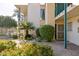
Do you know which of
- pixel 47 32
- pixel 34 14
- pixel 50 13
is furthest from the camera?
pixel 34 14

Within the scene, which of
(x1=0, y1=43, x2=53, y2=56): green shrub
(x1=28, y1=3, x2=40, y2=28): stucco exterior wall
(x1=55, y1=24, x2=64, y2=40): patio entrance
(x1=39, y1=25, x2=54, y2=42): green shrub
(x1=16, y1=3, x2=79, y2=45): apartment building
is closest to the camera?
(x1=0, y1=43, x2=53, y2=56): green shrub

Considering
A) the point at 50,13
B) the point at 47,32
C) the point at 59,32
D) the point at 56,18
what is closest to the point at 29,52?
the point at 47,32

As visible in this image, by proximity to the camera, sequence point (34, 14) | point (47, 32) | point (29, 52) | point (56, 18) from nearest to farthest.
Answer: point (29, 52) < point (47, 32) < point (56, 18) < point (34, 14)

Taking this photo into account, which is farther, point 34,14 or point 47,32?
point 34,14

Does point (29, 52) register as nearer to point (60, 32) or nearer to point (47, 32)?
point (47, 32)

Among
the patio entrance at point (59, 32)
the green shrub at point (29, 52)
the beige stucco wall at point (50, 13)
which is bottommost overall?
the green shrub at point (29, 52)

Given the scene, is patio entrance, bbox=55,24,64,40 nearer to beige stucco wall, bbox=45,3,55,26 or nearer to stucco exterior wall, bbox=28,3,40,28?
beige stucco wall, bbox=45,3,55,26

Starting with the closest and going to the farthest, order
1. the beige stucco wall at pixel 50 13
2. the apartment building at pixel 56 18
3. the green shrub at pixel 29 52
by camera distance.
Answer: the green shrub at pixel 29 52 < the apartment building at pixel 56 18 < the beige stucco wall at pixel 50 13

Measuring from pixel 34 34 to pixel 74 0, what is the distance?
2181 cm

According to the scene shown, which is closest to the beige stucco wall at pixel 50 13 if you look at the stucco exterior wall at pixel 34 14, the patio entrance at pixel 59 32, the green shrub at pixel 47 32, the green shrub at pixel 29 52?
the patio entrance at pixel 59 32

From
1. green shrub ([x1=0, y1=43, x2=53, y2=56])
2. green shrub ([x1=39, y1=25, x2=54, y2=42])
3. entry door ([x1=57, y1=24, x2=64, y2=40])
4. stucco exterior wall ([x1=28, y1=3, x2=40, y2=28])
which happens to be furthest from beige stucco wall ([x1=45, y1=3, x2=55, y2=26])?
green shrub ([x1=0, y1=43, x2=53, y2=56])

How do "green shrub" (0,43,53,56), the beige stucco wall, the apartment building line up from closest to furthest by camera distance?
"green shrub" (0,43,53,56), the apartment building, the beige stucco wall

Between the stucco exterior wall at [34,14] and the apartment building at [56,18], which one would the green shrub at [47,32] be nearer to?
the apartment building at [56,18]

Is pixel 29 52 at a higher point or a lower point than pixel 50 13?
lower
